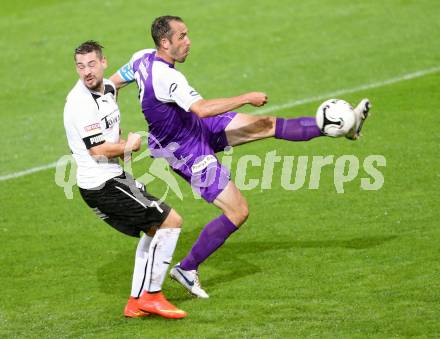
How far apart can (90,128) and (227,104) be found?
4.04ft

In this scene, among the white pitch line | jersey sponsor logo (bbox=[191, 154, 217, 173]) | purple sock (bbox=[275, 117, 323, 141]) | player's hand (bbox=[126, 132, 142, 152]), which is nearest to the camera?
player's hand (bbox=[126, 132, 142, 152])

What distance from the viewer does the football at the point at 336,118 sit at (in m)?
9.02

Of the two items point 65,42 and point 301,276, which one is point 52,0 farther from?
point 301,276

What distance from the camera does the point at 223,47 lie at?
1780 cm

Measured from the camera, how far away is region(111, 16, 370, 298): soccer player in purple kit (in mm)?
8984

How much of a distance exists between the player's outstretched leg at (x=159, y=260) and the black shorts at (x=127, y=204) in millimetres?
88

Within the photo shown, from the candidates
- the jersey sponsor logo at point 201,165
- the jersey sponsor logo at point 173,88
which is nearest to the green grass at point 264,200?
the jersey sponsor logo at point 201,165

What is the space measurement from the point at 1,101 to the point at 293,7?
253 inches

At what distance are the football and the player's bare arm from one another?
0.88 meters

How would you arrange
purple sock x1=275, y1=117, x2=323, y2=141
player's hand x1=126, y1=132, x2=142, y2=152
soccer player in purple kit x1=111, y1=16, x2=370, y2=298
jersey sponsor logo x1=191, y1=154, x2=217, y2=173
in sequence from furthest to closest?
purple sock x1=275, y1=117, x2=323, y2=141, jersey sponsor logo x1=191, y1=154, x2=217, y2=173, soccer player in purple kit x1=111, y1=16, x2=370, y2=298, player's hand x1=126, y1=132, x2=142, y2=152

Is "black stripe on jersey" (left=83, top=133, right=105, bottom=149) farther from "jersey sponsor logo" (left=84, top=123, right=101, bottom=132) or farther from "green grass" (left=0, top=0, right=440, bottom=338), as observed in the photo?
"green grass" (left=0, top=0, right=440, bottom=338)

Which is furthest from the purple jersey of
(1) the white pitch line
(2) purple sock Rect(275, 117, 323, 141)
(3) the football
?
(1) the white pitch line

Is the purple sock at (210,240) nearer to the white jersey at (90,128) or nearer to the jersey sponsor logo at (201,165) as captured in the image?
the jersey sponsor logo at (201,165)

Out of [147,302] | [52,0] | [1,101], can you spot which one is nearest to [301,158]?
[147,302]
